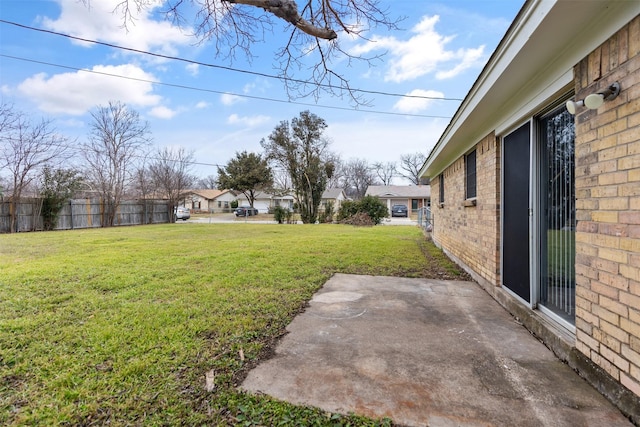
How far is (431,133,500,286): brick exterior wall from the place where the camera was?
158 inches

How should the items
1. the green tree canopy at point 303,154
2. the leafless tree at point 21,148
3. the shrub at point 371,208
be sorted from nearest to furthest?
the leafless tree at point 21,148, the shrub at point 371,208, the green tree canopy at point 303,154

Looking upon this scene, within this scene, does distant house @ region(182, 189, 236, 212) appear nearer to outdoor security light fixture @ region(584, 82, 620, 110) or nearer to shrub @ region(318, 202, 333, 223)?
shrub @ region(318, 202, 333, 223)

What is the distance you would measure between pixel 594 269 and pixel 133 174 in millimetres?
23888

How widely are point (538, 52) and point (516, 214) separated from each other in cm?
176

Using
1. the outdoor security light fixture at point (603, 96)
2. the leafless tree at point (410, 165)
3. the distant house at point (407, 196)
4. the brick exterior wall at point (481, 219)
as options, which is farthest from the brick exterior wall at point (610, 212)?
the leafless tree at point (410, 165)

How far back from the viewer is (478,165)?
485 centimetres

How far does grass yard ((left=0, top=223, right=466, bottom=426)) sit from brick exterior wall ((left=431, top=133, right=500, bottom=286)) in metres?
0.71

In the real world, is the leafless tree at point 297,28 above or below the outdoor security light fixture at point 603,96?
above

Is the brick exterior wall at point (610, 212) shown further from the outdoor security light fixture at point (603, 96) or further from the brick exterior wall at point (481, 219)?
the brick exterior wall at point (481, 219)

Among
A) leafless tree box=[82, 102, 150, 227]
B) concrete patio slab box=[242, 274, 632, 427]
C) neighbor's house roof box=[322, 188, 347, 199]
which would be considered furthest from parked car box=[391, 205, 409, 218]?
concrete patio slab box=[242, 274, 632, 427]

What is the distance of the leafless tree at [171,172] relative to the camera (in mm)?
23094

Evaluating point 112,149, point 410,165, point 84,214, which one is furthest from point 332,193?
point 84,214

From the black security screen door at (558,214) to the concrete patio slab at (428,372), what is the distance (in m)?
0.47

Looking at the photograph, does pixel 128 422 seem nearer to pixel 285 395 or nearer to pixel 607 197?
pixel 285 395
